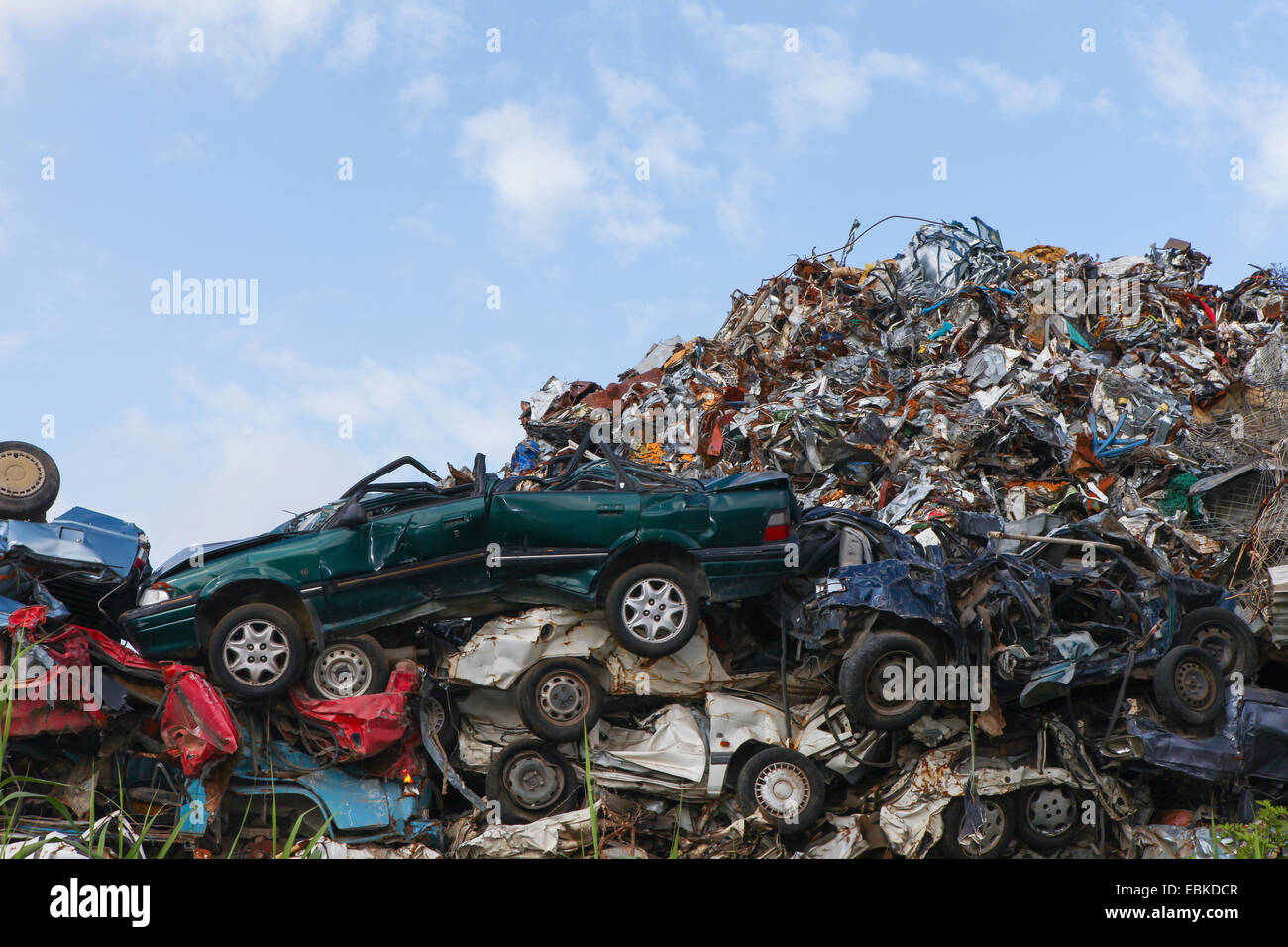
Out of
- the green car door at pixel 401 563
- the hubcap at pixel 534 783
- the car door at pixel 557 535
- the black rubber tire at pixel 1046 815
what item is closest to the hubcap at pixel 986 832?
the black rubber tire at pixel 1046 815

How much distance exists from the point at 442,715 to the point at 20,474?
12.6 feet

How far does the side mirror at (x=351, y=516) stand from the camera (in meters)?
8.47

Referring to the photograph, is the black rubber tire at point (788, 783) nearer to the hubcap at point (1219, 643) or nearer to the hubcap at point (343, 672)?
the hubcap at point (343, 672)

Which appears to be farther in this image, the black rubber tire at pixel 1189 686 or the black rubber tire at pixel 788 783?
the black rubber tire at pixel 1189 686

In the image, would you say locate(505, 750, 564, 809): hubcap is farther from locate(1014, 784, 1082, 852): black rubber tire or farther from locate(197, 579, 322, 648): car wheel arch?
locate(1014, 784, 1082, 852): black rubber tire

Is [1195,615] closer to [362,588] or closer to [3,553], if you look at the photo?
[362,588]

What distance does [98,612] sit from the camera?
29.3 feet

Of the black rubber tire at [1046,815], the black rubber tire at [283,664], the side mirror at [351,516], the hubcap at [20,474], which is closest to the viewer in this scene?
the black rubber tire at [283,664]

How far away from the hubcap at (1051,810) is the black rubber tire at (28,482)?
318 inches

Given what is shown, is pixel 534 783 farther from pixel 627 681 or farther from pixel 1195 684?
pixel 1195 684

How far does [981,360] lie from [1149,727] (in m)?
7.95

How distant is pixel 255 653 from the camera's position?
27.1 ft
